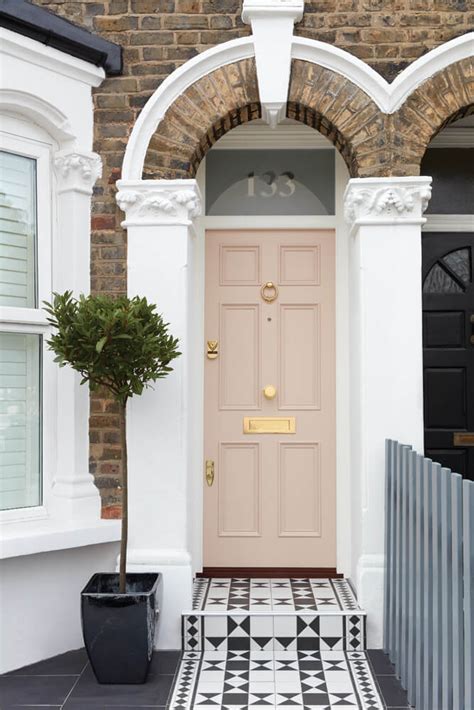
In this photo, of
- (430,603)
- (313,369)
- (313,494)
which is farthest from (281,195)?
(430,603)

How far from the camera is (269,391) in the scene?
5.68 meters

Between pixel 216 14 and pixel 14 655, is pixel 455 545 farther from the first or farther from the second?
→ pixel 216 14

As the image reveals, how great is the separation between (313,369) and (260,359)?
38 centimetres

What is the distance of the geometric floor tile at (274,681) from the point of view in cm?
396

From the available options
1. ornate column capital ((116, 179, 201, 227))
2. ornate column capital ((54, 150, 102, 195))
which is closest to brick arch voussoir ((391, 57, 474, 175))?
ornate column capital ((116, 179, 201, 227))

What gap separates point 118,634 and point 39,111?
9.76ft

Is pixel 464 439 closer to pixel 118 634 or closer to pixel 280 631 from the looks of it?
pixel 280 631

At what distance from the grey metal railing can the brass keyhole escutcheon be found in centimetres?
158

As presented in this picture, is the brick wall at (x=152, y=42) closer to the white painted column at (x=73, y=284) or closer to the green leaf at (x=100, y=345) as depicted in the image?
the white painted column at (x=73, y=284)

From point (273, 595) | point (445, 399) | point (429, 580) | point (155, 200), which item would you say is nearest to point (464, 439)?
point (445, 399)

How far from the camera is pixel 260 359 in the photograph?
576 centimetres

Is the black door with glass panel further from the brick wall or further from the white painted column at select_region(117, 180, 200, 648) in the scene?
the white painted column at select_region(117, 180, 200, 648)

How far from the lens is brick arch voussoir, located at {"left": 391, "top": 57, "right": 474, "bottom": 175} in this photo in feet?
15.9

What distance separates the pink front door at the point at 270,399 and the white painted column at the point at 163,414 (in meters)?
0.89
